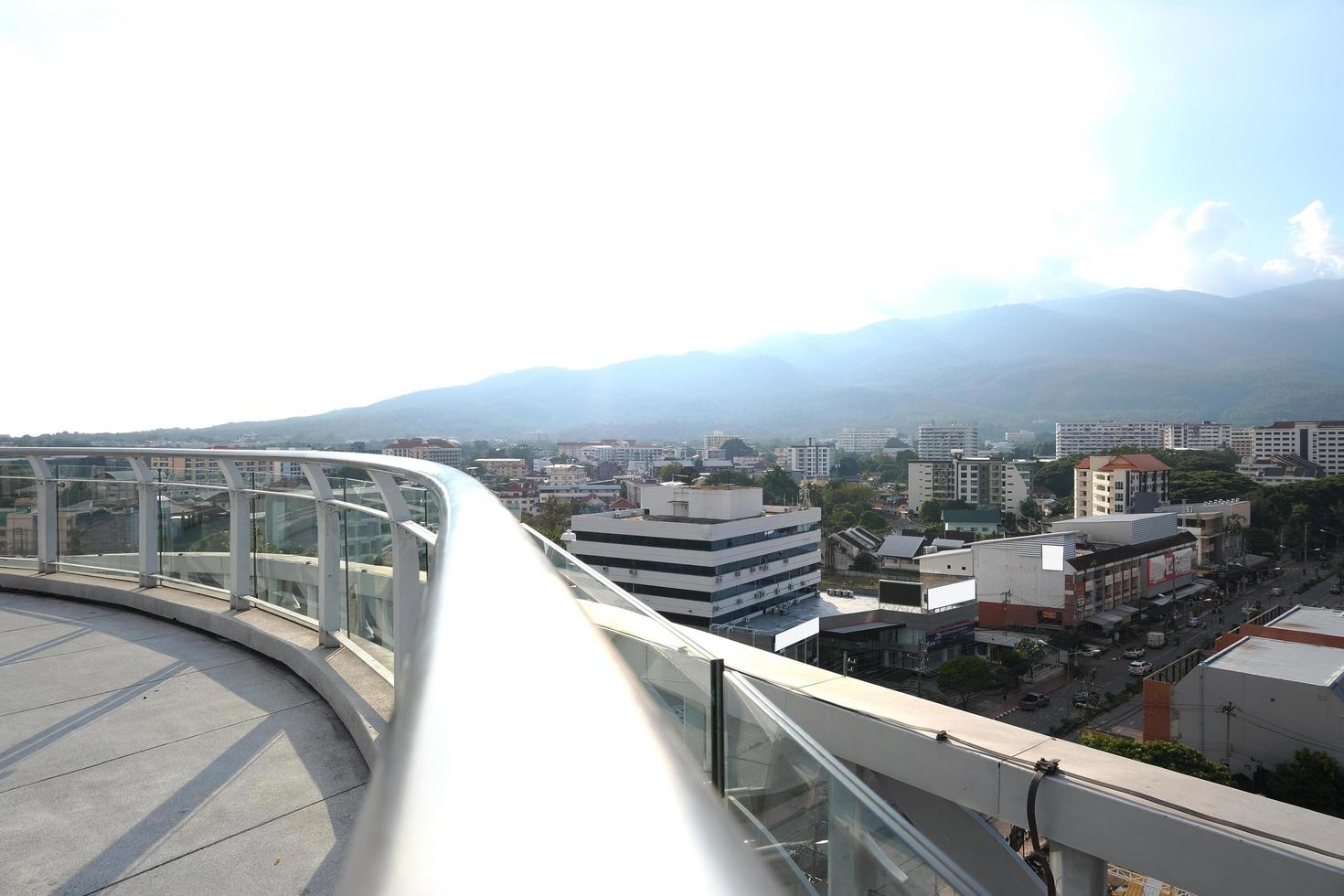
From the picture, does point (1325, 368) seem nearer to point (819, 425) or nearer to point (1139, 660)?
point (819, 425)

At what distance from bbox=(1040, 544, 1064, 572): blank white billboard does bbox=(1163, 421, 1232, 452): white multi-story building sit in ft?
191

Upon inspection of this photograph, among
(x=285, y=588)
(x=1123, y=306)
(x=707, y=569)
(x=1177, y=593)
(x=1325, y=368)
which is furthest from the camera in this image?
(x=1123, y=306)

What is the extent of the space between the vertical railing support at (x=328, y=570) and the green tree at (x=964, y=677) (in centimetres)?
2134

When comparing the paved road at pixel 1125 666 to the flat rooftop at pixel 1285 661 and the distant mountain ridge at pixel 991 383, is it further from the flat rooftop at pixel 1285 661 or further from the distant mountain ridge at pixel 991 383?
the distant mountain ridge at pixel 991 383

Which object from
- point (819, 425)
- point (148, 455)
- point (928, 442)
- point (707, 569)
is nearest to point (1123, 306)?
point (819, 425)

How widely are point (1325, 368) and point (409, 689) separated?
148 meters

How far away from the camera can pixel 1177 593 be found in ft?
98.0

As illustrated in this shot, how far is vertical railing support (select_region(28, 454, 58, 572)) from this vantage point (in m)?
3.99

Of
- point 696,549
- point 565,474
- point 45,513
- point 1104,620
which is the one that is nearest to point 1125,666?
point 1104,620

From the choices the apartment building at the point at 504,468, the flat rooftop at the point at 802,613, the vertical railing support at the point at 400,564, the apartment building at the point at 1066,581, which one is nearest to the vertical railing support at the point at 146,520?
the vertical railing support at the point at 400,564

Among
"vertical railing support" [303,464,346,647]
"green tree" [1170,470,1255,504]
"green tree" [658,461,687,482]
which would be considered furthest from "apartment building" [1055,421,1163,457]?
"vertical railing support" [303,464,346,647]

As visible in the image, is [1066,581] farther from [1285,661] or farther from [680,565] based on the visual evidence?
[680,565]

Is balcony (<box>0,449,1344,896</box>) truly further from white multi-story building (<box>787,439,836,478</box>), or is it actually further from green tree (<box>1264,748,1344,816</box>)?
white multi-story building (<box>787,439,836,478</box>)

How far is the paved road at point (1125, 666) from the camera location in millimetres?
19500
